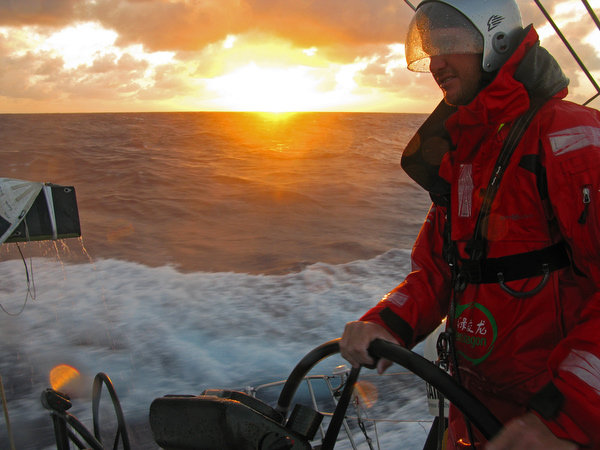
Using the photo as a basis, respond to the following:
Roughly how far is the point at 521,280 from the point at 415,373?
360 mm

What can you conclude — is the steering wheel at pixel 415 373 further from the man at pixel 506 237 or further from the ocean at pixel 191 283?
the ocean at pixel 191 283

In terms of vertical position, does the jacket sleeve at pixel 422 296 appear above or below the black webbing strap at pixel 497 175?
below

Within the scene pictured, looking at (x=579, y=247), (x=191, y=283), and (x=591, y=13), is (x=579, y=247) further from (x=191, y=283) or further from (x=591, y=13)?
(x=191, y=283)

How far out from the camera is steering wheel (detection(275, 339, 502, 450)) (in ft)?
2.88

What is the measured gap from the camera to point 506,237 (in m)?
1.17

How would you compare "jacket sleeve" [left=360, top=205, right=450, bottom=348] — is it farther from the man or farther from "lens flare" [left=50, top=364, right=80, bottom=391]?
"lens flare" [left=50, top=364, right=80, bottom=391]

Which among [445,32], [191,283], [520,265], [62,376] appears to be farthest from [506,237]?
[191,283]

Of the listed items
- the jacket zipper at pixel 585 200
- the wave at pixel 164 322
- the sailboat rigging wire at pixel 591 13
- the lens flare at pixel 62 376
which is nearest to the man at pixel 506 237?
the jacket zipper at pixel 585 200

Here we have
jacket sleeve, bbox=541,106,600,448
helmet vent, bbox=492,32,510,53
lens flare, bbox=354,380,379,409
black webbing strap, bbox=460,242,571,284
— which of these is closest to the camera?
jacket sleeve, bbox=541,106,600,448

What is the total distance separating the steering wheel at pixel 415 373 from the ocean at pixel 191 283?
2432 mm

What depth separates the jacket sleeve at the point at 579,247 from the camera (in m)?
0.88

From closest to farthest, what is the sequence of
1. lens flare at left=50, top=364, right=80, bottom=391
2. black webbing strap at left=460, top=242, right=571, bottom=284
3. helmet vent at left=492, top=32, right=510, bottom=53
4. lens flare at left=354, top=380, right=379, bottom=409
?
black webbing strap at left=460, top=242, right=571, bottom=284
helmet vent at left=492, top=32, right=510, bottom=53
lens flare at left=354, top=380, right=379, bottom=409
lens flare at left=50, top=364, right=80, bottom=391

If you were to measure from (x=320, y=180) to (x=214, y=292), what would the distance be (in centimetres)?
1067

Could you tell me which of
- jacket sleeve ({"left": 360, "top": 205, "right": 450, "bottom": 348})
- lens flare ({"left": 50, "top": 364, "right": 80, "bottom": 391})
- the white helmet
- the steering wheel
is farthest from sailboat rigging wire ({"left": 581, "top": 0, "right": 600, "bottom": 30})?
lens flare ({"left": 50, "top": 364, "right": 80, "bottom": 391})
